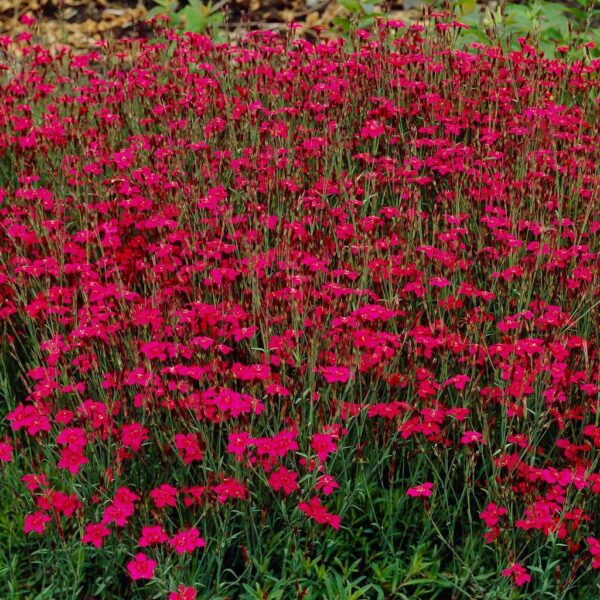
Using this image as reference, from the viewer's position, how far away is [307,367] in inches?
119

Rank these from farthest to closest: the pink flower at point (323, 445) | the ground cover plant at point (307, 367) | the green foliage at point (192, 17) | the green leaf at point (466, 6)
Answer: the green foliage at point (192, 17) → the green leaf at point (466, 6) → the ground cover plant at point (307, 367) → the pink flower at point (323, 445)

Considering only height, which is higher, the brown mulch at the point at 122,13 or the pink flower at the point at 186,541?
the brown mulch at the point at 122,13

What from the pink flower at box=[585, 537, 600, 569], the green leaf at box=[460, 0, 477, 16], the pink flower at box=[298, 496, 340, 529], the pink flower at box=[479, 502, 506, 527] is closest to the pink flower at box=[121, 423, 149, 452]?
the pink flower at box=[298, 496, 340, 529]

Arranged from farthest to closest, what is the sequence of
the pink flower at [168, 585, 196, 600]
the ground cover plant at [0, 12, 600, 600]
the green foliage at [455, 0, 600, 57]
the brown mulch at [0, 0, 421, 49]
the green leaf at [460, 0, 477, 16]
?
the brown mulch at [0, 0, 421, 49], the green leaf at [460, 0, 477, 16], the green foliage at [455, 0, 600, 57], the ground cover plant at [0, 12, 600, 600], the pink flower at [168, 585, 196, 600]

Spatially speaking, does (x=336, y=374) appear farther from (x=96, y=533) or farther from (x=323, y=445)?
(x=96, y=533)

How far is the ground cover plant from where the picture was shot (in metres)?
2.80

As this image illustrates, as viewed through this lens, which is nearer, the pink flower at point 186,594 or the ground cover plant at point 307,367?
the pink flower at point 186,594

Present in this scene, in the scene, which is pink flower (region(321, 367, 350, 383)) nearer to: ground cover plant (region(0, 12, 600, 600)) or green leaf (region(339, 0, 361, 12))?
ground cover plant (region(0, 12, 600, 600))

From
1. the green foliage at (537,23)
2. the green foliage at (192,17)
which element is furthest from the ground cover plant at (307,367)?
the green foliage at (192,17)

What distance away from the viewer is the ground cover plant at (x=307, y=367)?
280cm

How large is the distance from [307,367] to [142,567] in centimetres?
86

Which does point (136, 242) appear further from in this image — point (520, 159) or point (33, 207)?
point (520, 159)

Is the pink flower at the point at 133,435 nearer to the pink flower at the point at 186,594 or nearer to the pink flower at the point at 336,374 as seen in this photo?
the pink flower at the point at 186,594

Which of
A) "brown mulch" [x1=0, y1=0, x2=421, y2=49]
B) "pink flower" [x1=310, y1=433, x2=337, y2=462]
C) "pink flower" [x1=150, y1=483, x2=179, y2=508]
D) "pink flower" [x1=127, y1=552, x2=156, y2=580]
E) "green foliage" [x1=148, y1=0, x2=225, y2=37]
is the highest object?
"green foliage" [x1=148, y1=0, x2=225, y2=37]
